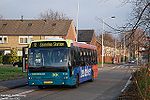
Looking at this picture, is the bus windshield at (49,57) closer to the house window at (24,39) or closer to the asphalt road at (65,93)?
the asphalt road at (65,93)

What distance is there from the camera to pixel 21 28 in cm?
7962

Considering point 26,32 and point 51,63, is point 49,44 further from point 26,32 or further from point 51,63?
point 26,32

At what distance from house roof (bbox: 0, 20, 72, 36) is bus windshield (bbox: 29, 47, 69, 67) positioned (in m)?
55.6

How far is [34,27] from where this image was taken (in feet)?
261

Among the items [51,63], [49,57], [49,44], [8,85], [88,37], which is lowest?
[8,85]

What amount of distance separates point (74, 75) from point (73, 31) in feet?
206

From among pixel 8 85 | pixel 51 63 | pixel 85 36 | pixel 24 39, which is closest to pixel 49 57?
pixel 51 63

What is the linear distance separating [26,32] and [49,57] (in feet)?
193

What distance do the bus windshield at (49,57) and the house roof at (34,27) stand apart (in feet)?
182

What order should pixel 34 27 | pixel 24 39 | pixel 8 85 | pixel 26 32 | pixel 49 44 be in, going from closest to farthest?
pixel 49 44 → pixel 8 85 → pixel 26 32 → pixel 24 39 → pixel 34 27

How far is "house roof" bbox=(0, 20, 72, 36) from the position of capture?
7775 cm

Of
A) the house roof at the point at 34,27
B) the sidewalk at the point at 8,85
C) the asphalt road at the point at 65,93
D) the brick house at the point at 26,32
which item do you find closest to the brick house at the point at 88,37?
the brick house at the point at 26,32

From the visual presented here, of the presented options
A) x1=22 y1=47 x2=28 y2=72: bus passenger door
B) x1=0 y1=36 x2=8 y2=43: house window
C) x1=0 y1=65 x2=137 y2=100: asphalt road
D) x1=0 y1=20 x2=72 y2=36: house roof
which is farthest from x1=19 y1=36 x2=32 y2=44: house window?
x1=22 y1=47 x2=28 y2=72: bus passenger door

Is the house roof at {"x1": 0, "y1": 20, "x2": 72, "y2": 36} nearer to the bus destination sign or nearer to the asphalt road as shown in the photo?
the asphalt road
